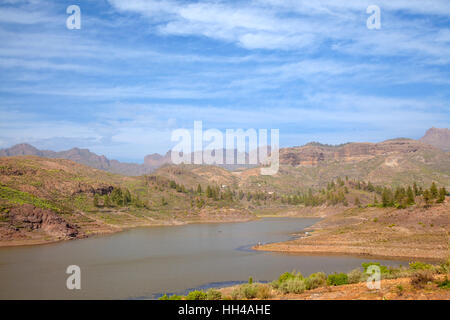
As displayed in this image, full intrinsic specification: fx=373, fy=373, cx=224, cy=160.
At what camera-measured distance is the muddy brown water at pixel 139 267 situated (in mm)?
40406

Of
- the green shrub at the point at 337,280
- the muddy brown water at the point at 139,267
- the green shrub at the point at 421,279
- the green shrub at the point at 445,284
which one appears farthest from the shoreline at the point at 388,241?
the green shrub at the point at 445,284

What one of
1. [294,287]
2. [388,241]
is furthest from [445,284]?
[388,241]

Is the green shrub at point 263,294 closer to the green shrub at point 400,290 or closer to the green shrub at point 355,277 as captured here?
the green shrub at point 355,277

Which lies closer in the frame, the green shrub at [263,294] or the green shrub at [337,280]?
the green shrub at [263,294]

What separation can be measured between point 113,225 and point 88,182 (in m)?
33.3

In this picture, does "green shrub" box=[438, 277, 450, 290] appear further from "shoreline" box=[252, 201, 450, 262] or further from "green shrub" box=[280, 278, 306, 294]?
"shoreline" box=[252, 201, 450, 262]

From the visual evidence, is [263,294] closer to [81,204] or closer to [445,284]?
[445,284]

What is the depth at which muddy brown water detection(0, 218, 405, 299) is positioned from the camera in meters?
40.4

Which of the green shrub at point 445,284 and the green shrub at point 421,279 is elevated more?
the green shrub at point 445,284

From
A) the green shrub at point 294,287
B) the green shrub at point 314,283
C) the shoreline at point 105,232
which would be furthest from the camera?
the shoreline at point 105,232

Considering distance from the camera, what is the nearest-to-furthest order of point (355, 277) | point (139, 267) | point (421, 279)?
1. point (421, 279)
2. point (355, 277)
3. point (139, 267)

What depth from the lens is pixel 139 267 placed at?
5306 cm

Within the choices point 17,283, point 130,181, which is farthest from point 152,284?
point 130,181
